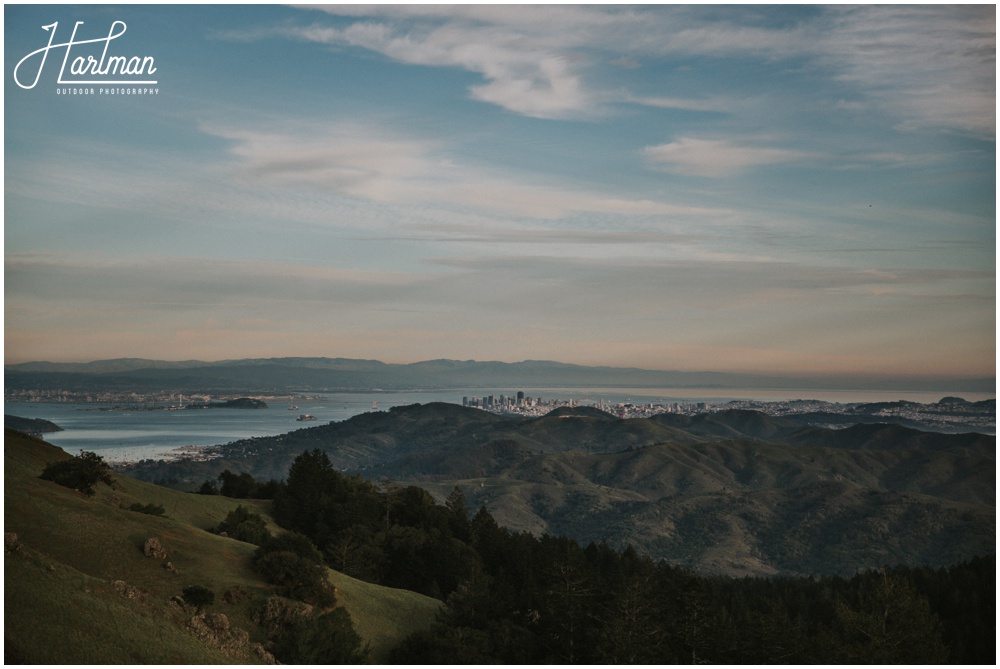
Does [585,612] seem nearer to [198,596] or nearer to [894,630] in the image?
[894,630]

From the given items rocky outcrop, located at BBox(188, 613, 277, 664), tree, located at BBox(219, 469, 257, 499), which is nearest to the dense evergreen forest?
rocky outcrop, located at BBox(188, 613, 277, 664)

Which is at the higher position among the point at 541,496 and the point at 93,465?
the point at 93,465

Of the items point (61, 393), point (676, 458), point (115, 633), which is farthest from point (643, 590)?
point (676, 458)

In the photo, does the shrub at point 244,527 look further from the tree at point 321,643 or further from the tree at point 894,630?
the tree at point 894,630

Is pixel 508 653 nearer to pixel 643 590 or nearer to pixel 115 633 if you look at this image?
pixel 643 590

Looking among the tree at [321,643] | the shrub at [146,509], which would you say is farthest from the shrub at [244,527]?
the tree at [321,643]
